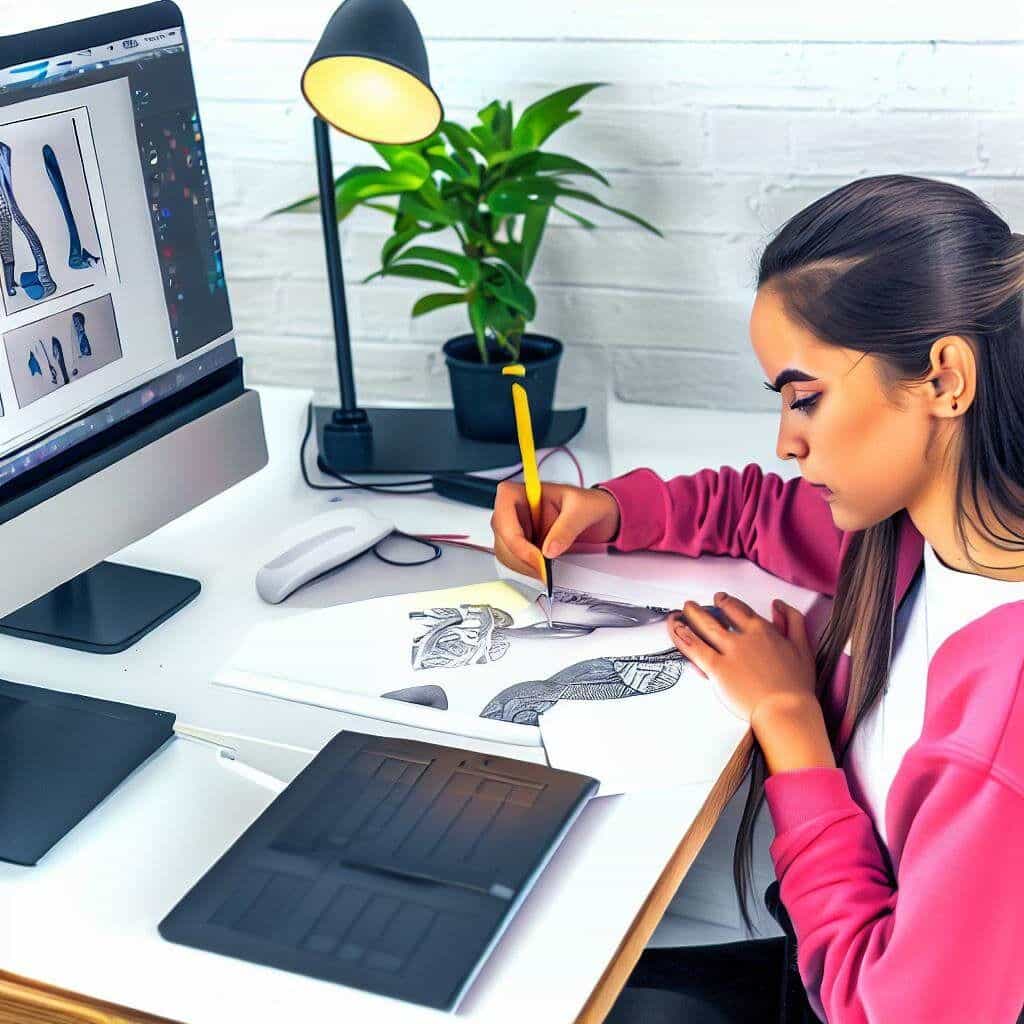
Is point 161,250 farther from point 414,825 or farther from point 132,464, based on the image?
point 414,825

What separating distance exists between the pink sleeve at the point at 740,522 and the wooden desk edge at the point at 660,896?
0.24 m

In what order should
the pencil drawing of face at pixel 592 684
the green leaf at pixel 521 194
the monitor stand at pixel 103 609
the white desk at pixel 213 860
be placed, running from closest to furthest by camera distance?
the white desk at pixel 213 860 < the pencil drawing of face at pixel 592 684 < the monitor stand at pixel 103 609 < the green leaf at pixel 521 194

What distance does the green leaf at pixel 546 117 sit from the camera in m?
1.33

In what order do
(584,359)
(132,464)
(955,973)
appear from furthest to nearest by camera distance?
(584,359) → (132,464) → (955,973)

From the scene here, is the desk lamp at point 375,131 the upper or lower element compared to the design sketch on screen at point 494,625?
upper

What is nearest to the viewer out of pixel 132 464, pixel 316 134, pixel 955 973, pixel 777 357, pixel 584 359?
pixel 955 973

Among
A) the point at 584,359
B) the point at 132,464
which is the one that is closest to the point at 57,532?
the point at 132,464

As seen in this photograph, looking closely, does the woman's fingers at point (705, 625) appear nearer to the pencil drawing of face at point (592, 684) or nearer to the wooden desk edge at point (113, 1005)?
the pencil drawing of face at point (592, 684)

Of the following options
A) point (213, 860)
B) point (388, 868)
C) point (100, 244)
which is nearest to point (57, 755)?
point (213, 860)

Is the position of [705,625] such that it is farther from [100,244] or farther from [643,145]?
[643,145]

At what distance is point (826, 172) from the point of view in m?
1.40

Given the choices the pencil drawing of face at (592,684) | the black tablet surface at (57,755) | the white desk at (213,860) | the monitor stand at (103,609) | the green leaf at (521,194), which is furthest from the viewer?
the green leaf at (521,194)

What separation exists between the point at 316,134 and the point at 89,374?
1.48 ft

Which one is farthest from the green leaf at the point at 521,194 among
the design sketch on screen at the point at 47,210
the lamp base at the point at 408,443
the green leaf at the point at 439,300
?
the design sketch on screen at the point at 47,210
